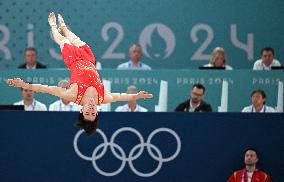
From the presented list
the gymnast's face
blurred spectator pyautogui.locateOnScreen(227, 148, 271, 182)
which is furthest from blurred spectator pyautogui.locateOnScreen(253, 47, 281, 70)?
the gymnast's face

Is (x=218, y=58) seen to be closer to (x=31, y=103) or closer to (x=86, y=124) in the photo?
(x=31, y=103)

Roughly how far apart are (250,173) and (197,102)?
183 cm

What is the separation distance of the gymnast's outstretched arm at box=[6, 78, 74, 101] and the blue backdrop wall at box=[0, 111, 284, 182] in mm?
1970

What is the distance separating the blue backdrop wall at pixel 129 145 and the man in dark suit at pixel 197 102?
3.63ft

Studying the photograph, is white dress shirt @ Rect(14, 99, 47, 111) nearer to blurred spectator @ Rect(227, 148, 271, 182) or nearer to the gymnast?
the gymnast

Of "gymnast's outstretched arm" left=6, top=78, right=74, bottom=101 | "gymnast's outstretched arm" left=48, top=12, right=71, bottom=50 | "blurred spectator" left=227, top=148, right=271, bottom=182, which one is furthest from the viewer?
"blurred spectator" left=227, top=148, right=271, bottom=182

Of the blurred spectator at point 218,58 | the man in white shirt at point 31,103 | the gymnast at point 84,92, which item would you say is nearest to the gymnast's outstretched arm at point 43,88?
the gymnast at point 84,92

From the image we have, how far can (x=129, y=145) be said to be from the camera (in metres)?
12.5

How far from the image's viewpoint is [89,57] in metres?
11.3

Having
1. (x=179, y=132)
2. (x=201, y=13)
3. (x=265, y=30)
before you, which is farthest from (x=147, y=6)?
(x=179, y=132)

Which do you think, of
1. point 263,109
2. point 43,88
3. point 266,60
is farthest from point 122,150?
point 266,60

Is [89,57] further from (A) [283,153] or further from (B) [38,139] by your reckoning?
(A) [283,153]

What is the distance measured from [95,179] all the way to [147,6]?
21.3 feet

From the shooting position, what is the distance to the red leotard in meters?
10.6
